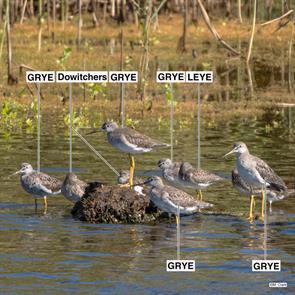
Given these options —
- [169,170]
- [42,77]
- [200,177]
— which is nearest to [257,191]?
[200,177]

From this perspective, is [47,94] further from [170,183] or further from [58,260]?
[58,260]

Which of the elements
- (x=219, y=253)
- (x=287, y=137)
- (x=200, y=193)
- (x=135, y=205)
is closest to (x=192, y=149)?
(x=287, y=137)

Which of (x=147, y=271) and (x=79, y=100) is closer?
(x=147, y=271)

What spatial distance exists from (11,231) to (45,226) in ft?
1.81

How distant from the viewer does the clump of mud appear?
17.6 meters

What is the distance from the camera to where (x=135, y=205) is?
17672mm

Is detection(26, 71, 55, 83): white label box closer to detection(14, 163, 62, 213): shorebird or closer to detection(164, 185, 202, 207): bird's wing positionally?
detection(14, 163, 62, 213): shorebird

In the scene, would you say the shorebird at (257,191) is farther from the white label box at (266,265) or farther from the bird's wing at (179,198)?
the white label box at (266,265)

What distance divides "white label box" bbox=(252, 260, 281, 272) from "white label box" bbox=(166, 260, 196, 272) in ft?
2.42

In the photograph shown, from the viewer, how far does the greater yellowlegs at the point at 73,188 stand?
60.2ft

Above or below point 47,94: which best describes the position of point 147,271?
below

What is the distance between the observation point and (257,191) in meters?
18.8

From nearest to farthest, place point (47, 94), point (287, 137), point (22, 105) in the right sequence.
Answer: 1. point (287, 137)
2. point (22, 105)
3. point (47, 94)

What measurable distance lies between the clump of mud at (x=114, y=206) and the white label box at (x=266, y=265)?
3.33m
